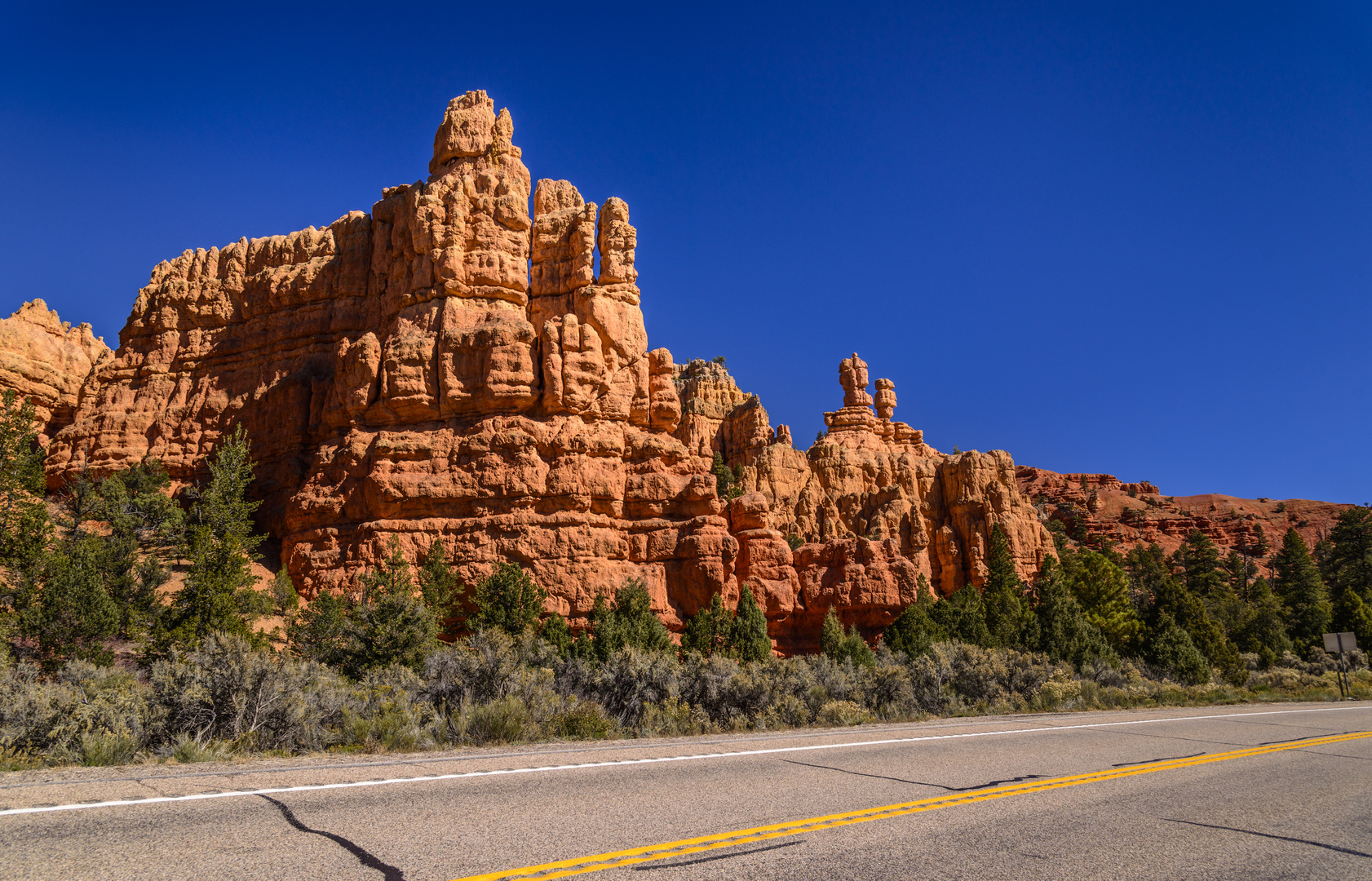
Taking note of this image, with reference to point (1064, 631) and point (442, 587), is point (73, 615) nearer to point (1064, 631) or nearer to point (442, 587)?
point (442, 587)

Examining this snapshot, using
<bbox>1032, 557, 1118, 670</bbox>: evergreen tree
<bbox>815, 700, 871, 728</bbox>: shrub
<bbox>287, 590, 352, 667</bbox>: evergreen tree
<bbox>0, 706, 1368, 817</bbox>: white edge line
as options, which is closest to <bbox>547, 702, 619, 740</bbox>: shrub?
<bbox>0, 706, 1368, 817</bbox>: white edge line

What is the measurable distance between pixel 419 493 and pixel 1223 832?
1363 inches

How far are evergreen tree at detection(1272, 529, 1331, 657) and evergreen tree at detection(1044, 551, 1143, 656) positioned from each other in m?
10.0

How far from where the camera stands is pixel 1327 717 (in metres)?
18.9

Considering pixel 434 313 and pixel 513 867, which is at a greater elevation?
pixel 434 313

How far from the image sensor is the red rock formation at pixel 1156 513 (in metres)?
99.8

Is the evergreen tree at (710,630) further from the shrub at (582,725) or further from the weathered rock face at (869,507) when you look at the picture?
the shrub at (582,725)

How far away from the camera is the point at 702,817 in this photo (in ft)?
22.7

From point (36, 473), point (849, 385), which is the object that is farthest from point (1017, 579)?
point (36, 473)

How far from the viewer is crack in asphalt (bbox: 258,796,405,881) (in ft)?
17.0

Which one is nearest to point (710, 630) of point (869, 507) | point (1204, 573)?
point (869, 507)

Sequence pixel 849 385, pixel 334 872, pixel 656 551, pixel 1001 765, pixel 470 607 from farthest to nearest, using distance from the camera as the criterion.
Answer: pixel 849 385 < pixel 656 551 < pixel 470 607 < pixel 1001 765 < pixel 334 872

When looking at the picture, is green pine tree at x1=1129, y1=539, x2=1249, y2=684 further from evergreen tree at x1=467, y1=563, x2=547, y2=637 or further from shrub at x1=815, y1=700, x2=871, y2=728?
evergreen tree at x1=467, y1=563, x2=547, y2=637

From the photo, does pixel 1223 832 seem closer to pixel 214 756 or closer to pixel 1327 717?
pixel 214 756
